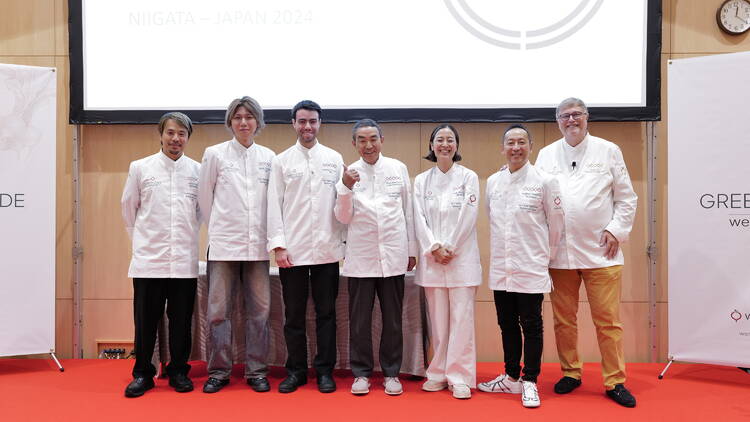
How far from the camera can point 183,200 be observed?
304 cm

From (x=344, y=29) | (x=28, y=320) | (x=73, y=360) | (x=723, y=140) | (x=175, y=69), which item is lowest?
(x=73, y=360)

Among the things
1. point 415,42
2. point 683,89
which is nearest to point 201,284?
point 415,42

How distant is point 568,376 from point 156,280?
98.0 inches

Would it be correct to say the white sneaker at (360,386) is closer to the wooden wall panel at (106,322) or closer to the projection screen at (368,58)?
the projection screen at (368,58)

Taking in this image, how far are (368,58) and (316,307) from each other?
1932 millimetres

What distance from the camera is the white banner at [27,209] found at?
3.51 metres

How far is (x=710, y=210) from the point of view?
3.39m

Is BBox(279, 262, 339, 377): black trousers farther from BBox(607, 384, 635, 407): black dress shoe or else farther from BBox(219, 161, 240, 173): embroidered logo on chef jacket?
BBox(607, 384, 635, 407): black dress shoe

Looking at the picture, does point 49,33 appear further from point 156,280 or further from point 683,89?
point 683,89

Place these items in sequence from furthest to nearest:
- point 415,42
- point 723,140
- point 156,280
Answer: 1. point 415,42
2. point 723,140
3. point 156,280

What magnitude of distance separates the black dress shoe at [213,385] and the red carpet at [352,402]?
0.04m

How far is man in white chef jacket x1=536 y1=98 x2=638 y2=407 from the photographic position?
2918 millimetres

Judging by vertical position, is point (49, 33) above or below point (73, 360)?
above

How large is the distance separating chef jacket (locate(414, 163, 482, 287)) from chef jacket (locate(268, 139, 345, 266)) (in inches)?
19.8
